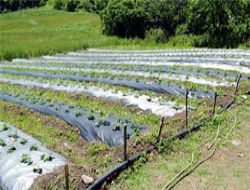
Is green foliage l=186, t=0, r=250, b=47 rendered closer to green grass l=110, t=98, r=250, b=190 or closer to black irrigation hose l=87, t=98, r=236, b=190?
green grass l=110, t=98, r=250, b=190

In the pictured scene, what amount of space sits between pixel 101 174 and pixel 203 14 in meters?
23.1

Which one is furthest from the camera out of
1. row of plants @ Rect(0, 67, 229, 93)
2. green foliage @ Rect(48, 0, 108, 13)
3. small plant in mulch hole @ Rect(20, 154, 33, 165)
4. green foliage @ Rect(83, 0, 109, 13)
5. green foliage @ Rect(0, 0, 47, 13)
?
green foliage @ Rect(0, 0, 47, 13)

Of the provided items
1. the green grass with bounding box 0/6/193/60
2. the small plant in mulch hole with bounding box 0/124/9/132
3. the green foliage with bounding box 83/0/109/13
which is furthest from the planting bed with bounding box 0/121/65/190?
the green foliage with bounding box 83/0/109/13

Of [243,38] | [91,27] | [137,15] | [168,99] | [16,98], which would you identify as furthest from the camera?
[91,27]

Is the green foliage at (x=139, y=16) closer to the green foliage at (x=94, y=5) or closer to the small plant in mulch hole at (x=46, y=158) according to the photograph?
the small plant in mulch hole at (x=46, y=158)

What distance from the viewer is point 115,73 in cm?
1551

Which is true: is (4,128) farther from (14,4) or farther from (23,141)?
(14,4)

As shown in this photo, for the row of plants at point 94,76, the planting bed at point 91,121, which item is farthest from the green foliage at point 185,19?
the planting bed at point 91,121

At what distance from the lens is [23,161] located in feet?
22.1

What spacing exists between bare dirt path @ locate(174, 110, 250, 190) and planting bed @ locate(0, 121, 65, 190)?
2.31 meters

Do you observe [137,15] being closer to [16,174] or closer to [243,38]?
[243,38]

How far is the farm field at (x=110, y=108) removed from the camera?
7.23 meters

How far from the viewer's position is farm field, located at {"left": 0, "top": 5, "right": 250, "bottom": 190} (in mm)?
6637

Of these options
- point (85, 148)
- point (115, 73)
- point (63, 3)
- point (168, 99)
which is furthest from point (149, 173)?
point (63, 3)
